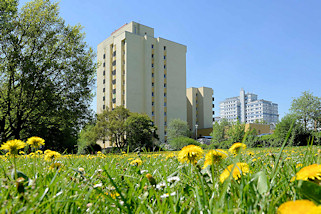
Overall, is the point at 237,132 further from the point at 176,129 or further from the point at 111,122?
the point at 111,122

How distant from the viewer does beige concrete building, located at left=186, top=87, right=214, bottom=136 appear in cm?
6400

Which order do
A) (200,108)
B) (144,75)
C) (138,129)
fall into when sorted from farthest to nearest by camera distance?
(200,108), (144,75), (138,129)

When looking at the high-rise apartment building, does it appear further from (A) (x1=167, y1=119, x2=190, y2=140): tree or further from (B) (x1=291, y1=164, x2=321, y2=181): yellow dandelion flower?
(B) (x1=291, y1=164, x2=321, y2=181): yellow dandelion flower

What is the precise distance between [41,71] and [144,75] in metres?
33.2

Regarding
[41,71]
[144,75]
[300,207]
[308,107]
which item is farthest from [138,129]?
[300,207]

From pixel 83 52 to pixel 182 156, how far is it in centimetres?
2056

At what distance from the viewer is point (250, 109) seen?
159 metres

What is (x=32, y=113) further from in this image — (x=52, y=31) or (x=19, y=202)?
(x=19, y=202)

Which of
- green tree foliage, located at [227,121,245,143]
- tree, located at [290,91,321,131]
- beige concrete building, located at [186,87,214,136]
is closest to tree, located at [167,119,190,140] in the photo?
green tree foliage, located at [227,121,245,143]

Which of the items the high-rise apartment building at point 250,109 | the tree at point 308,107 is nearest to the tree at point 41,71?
the tree at point 308,107

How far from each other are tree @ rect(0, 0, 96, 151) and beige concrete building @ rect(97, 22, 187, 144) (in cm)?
2815

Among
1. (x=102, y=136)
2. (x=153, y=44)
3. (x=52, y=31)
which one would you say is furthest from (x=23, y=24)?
(x=153, y=44)

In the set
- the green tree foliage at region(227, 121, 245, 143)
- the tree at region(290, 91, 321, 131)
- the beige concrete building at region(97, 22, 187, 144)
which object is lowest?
the green tree foliage at region(227, 121, 245, 143)

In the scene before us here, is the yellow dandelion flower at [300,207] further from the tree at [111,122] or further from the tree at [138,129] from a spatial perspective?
the tree at [111,122]
